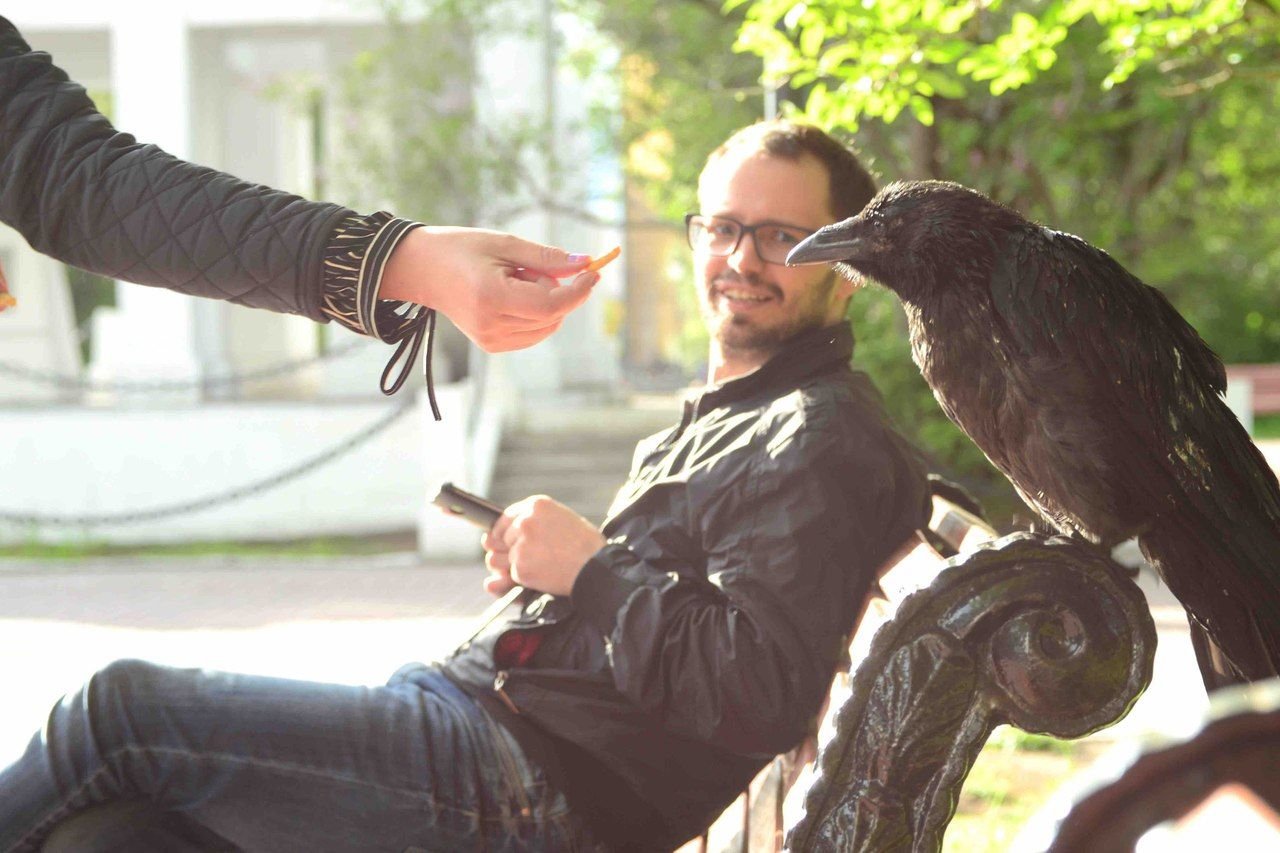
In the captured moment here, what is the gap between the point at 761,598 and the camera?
214 centimetres

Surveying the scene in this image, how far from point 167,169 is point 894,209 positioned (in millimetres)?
881

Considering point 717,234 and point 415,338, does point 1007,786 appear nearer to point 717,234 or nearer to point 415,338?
point 717,234

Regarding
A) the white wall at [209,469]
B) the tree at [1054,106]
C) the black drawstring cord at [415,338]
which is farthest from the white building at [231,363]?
the black drawstring cord at [415,338]

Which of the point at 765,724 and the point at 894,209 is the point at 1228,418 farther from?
the point at 765,724

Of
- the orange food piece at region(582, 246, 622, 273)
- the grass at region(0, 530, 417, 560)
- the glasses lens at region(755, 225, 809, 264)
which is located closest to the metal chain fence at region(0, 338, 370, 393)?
the grass at region(0, 530, 417, 560)

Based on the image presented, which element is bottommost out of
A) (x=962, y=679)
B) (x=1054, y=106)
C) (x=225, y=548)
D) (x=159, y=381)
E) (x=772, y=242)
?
(x=225, y=548)

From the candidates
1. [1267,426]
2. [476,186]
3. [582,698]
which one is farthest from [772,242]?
[1267,426]

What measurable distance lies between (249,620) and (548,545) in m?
6.18

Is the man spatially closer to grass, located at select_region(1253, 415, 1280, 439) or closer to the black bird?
the black bird

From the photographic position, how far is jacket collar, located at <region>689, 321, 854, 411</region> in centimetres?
254

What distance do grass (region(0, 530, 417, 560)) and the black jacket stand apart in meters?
8.84

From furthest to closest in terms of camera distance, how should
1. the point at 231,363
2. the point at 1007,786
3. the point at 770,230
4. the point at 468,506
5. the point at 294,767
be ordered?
1. the point at 231,363
2. the point at 1007,786
3. the point at 770,230
4. the point at 468,506
5. the point at 294,767

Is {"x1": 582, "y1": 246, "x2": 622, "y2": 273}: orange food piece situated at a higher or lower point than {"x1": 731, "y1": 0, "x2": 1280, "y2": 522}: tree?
lower

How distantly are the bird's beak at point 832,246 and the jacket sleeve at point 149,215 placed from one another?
24.3 inches
